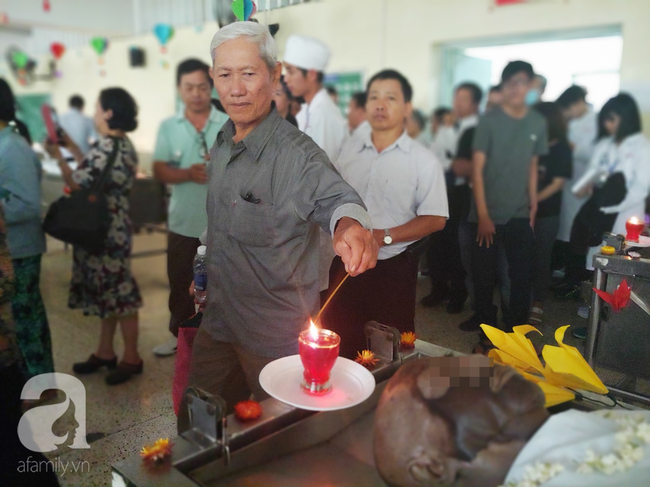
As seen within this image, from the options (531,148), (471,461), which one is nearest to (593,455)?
(471,461)

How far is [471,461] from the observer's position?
75cm

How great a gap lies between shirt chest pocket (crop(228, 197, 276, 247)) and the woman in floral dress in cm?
144

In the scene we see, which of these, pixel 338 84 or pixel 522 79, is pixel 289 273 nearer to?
pixel 522 79

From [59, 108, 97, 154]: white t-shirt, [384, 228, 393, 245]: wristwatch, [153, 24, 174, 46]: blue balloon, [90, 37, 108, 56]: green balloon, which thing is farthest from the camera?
[90, 37, 108, 56]: green balloon

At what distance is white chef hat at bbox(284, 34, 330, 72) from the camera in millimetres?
2574

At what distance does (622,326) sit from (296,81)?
5.64 feet

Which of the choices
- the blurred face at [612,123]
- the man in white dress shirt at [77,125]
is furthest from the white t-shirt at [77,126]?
the blurred face at [612,123]

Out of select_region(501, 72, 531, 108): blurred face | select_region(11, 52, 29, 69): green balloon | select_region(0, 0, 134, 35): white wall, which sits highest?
select_region(0, 0, 134, 35): white wall

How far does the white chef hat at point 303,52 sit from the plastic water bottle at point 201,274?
53.7 inches

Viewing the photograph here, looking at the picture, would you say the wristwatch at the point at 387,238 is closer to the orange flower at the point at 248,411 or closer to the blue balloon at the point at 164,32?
the orange flower at the point at 248,411

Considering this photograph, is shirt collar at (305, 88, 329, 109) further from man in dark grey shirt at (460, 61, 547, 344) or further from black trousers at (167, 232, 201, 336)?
black trousers at (167, 232, 201, 336)

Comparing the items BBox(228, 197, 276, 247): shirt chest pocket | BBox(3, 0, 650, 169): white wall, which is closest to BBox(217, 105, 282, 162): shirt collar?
BBox(228, 197, 276, 247): shirt chest pocket

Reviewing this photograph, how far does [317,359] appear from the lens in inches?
37.8

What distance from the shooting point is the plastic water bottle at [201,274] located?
1506 mm
